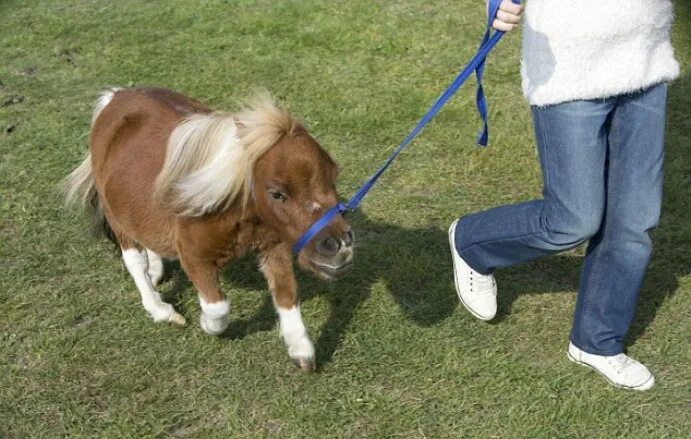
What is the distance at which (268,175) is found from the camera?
341cm

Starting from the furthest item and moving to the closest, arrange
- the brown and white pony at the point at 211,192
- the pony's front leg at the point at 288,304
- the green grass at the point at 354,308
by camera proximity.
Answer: the pony's front leg at the point at 288,304 → the green grass at the point at 354,308 → the brown and white pony at the point at 211,192

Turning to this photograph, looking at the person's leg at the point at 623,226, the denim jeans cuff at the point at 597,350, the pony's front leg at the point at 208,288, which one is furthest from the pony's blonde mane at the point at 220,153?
the denim jeans cuff at the point at 597,350

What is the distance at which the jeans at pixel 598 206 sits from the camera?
11.3ft

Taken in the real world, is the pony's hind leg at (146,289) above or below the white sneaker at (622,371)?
below

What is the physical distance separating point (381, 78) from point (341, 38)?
0.83m

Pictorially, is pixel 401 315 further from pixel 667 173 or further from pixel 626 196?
pixel 667 173

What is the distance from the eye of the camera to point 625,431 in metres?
3.68

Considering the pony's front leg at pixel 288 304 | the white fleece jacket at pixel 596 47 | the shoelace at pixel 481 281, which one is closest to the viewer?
the white fleece jacket at pixel 596 47

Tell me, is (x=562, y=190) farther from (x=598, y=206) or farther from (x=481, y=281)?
(x=481, y=281)

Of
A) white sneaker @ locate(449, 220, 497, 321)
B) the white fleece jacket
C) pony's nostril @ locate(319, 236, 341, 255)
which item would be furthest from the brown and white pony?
the white fleece jacket

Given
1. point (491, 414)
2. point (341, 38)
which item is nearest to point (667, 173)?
point (491, 414)

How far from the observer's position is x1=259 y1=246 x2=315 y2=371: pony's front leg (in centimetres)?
392

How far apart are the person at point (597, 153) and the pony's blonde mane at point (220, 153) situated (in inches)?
36.3

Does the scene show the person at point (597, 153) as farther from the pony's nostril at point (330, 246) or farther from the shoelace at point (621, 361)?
the pony's nostril at point (330, 246)
